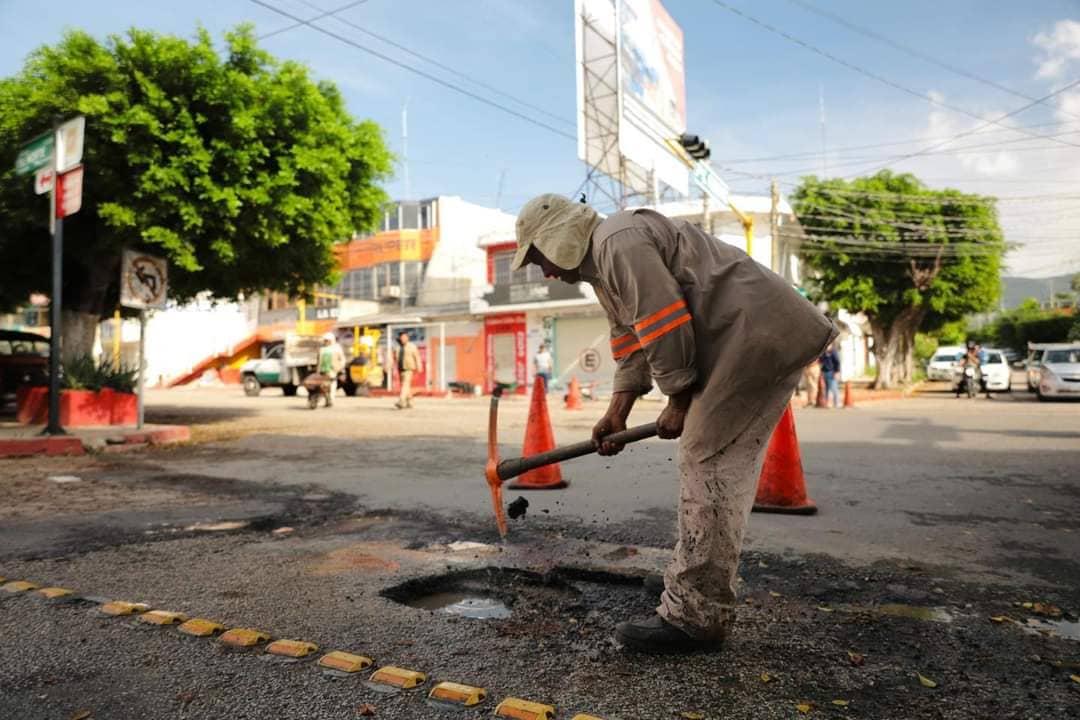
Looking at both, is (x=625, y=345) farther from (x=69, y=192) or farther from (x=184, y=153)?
(x=184, y=153)

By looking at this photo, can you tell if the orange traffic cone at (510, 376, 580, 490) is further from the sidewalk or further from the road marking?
the sidewalk

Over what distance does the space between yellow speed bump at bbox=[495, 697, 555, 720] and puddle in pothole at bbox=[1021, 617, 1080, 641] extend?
177 centimetres

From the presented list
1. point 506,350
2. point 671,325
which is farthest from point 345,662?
point 506,350

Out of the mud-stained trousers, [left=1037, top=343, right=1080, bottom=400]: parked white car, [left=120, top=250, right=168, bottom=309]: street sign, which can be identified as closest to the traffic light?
[left=120, top=250, right=168, bottom=309]: street sign

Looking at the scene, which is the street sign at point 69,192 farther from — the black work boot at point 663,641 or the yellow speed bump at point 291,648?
the black work boot at point 663,641

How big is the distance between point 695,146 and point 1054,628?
12.5m

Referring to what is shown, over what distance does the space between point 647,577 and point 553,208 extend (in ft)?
5.22

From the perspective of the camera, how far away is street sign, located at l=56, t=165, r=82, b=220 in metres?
8.53

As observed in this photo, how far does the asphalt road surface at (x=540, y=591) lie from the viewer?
2.06 metres

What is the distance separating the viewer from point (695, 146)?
14.0m

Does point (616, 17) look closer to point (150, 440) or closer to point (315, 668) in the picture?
point (150, 440)

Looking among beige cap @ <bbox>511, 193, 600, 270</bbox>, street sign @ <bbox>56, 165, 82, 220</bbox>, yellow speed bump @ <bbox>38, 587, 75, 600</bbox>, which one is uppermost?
street sign @ <bbox>56, 165, 82, 220</bbox>

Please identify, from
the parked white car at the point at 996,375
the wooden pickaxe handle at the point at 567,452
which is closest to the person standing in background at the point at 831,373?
the parked white car at the point at 996,375

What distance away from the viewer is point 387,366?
30078mm
